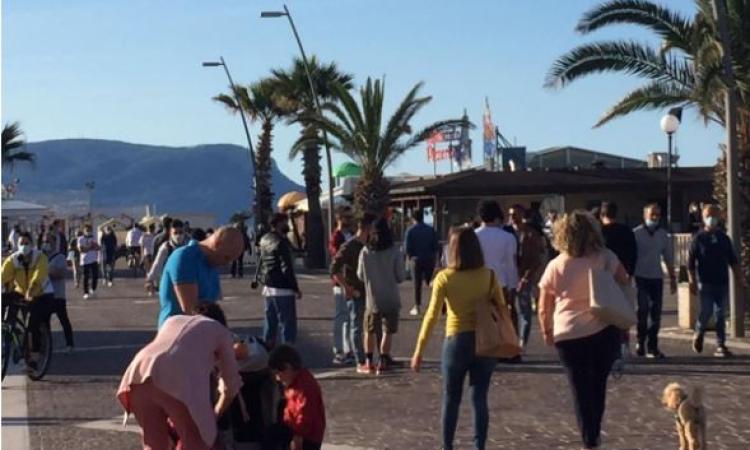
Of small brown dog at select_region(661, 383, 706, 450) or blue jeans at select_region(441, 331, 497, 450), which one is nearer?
small brown dog at select_region(661, 383, 706, 450)

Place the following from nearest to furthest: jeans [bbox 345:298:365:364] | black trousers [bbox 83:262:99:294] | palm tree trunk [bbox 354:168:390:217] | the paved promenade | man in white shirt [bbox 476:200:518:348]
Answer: the paved promenade, man in white shirt [bbox 476:200:518:348], jeans [bbox 345:298:365:364], black trousers [bbox 83:262:99:294], palm tree trunk [bbox 354:168:390:217]

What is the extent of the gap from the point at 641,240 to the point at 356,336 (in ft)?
11.2

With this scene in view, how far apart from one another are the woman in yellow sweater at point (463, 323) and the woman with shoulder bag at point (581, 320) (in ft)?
1.48

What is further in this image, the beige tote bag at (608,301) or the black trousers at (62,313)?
the black trousers at (62,313)

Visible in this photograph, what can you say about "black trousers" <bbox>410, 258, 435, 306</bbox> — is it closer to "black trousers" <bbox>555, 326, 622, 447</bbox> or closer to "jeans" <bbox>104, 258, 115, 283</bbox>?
"black trousers" <bbox>555, 326, 622, 447</bbox>

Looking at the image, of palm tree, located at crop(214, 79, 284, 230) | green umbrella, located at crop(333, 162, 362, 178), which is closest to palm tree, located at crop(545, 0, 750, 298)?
palm tree, located at crop(214, 79, 284, 230)

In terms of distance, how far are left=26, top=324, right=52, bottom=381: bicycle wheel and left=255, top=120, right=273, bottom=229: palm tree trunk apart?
43.8m

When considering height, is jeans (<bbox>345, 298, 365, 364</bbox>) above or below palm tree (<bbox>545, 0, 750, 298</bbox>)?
below

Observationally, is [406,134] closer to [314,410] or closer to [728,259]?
[728,259]

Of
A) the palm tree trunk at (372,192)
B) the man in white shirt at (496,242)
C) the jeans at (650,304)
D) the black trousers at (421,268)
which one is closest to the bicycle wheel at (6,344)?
the man in white shirt at (496,242)

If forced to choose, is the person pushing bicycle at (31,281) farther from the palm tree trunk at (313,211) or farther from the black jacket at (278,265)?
the palm tree trunk at (313,211)

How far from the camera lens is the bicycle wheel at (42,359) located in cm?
1617

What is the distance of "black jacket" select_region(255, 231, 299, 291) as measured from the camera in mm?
15359

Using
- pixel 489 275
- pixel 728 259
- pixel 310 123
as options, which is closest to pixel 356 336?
pixel 728 259
